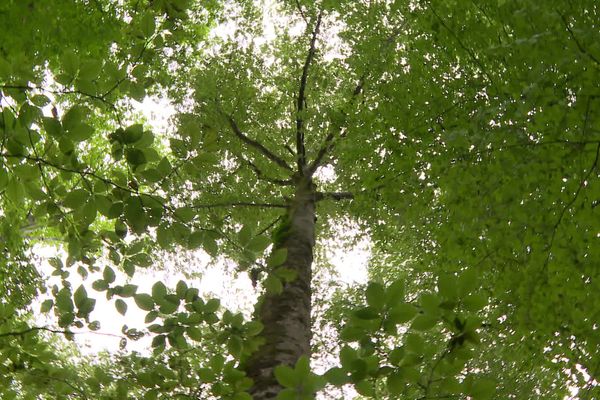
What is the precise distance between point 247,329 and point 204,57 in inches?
236

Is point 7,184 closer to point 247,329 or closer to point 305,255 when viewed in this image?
point 247,329

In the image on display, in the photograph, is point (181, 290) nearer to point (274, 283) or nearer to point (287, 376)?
point (274, 283)

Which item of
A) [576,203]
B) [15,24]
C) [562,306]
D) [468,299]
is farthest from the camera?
[562,306]

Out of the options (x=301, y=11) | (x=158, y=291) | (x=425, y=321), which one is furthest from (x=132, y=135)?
(x=301, y=11)

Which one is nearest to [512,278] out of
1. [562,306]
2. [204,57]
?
[562,306]

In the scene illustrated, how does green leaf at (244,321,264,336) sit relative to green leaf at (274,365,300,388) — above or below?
above

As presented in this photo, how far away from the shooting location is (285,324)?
3.63 meters

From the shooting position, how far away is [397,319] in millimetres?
1444

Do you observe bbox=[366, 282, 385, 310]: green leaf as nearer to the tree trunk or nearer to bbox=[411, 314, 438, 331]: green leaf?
bbox=[411, 314, 438, 331]: green leaf

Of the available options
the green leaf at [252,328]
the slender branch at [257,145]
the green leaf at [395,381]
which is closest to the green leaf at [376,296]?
the green leaf at [395,381]

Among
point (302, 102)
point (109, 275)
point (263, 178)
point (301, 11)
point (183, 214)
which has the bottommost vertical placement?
point (109, 275)

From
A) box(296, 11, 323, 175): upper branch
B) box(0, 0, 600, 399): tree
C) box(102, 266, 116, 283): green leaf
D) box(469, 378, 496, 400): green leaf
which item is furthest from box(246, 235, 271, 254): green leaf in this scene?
box(296, 11, 323, 175): upper branch

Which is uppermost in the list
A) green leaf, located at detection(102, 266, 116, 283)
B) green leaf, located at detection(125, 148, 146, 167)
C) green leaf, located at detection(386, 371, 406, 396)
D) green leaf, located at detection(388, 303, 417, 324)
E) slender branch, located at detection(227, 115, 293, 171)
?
slender branch, located at detection(227, 115, 293, 171)

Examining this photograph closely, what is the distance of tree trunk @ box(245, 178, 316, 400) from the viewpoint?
124 inches
